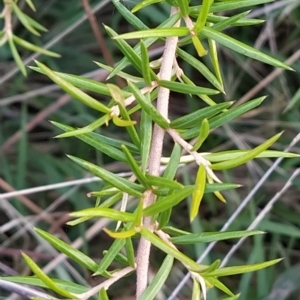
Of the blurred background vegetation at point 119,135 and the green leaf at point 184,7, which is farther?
the blurred background vegetation at point 119,135

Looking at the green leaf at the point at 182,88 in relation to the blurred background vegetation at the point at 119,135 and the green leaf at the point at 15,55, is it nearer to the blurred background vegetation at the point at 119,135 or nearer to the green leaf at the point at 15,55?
the green leaf at the point at 15,55

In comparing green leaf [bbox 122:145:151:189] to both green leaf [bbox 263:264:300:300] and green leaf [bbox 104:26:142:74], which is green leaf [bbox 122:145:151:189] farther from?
green leaf [bbox 263:264:300:300]

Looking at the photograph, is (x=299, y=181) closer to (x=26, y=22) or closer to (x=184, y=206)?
(x=184, y=206)

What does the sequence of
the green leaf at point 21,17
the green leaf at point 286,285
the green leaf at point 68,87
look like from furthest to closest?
1. the green leaf at point 286,285
2. the green leaf at point 21,17
3. the green leaf at point 68,87

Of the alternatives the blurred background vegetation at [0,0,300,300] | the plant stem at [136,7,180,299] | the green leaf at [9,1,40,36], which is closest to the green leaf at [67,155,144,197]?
the plant stem at [136,7,180,299]

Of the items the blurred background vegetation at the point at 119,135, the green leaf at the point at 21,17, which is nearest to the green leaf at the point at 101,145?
the green leaf at the point at 21,17

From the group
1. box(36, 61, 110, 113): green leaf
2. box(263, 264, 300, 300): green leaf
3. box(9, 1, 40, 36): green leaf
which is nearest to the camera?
box(36, 61, 110, 113): green leaf

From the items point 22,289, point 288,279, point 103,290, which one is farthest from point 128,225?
point 288,279
